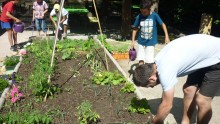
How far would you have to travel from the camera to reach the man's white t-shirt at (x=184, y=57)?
2963 mm

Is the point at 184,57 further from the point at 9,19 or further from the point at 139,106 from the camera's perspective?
the point at 9,19

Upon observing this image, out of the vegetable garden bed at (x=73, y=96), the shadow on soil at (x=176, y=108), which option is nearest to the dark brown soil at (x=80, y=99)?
the vegetable garden bed at (x=73, y=96)

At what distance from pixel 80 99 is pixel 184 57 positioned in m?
2.53

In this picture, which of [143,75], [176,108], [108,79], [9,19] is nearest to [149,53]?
[108,79]

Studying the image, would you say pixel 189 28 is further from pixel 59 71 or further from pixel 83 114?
pixel 83 114

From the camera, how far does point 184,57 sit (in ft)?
10.3

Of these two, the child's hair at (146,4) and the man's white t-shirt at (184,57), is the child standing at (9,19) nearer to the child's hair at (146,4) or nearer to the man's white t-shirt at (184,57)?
the child's hair at (146,4)

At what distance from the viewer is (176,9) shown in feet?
44.4

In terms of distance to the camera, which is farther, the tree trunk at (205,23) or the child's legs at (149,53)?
the tree trunk at (205,23)

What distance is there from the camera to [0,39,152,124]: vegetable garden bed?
4.38m

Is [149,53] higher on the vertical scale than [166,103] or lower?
lower

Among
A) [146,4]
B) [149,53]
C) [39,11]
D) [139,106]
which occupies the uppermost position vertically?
[146,4]

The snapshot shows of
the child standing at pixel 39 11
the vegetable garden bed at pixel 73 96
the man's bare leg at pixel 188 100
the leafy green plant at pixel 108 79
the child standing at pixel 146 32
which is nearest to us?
the man's bare leg at pixel 188 100

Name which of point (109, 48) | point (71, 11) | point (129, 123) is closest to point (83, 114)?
point (129, 123)
